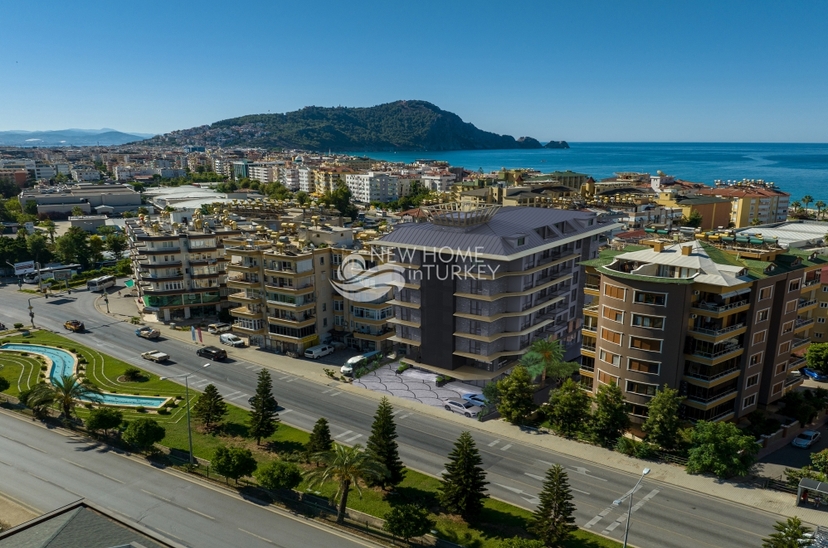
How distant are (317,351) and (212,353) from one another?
554 inches

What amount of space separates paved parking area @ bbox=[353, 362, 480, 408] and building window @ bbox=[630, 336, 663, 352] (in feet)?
63.9

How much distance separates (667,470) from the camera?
49.1m

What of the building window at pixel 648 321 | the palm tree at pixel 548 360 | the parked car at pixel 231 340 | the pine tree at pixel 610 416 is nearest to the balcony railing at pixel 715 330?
the building window at pixel 648 321

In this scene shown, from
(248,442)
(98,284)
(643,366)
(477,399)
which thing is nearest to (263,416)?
(248,442)

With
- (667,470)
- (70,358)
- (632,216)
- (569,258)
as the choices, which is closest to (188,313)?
(70,358)

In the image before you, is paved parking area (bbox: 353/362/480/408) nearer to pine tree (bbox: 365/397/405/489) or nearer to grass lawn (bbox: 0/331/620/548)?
grass lawn (bbox: 0/331/620/548)

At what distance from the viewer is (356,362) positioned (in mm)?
73688

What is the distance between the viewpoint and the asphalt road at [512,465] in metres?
41.2

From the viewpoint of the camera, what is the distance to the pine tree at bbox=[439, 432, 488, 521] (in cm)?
4162

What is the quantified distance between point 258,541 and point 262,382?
17081mm

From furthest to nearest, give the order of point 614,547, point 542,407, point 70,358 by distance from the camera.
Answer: point 70,358 < point 542,407 < point 614,547

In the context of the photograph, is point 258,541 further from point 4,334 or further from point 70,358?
point 4,334

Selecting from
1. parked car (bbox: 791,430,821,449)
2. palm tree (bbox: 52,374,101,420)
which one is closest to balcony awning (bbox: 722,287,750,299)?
parked car (bbox: 791,430,821,449)

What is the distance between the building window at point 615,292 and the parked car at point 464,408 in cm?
1821
